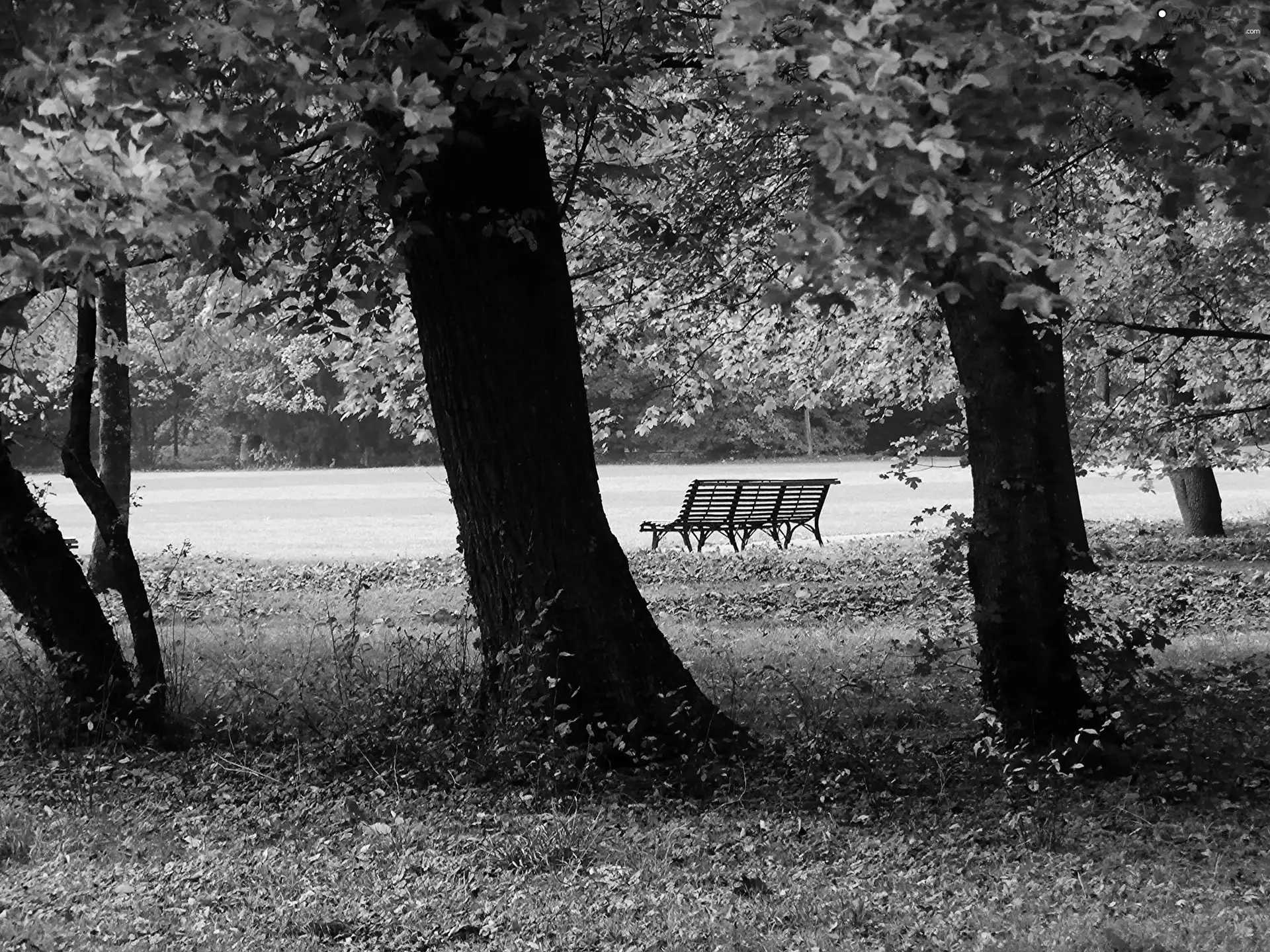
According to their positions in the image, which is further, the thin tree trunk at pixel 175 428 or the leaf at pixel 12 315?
the thin tree trunk at pixel 175 428

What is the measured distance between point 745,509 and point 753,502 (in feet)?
0.57

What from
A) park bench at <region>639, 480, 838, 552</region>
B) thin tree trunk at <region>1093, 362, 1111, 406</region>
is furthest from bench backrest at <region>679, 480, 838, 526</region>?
thin tree trunk at <region>1093, 362, 1111, 406</region>

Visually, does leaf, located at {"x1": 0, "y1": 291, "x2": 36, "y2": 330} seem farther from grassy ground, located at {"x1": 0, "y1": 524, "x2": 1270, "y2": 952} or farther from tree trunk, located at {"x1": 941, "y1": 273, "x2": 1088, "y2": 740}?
tree trunk, located at {"x1": 941, "y1": 273, "x2": 1088, "y2": 740}

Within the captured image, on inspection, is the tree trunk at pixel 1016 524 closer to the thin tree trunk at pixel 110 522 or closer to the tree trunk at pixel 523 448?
the tree trunk at pixel 523 448

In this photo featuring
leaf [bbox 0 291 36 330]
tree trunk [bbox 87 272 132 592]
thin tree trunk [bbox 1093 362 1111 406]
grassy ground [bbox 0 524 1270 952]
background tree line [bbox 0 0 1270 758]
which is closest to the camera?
background tree line [bbox 0 0 1270 758]

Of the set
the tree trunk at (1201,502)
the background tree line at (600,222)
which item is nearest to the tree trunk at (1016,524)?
the background tree line at (600,222)

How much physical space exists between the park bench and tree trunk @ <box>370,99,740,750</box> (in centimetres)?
1324

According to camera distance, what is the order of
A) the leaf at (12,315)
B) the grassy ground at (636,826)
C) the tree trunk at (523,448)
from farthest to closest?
the tree trunk at (523,448) → the grassy ground at (636,826) → the leaf at (12,315)

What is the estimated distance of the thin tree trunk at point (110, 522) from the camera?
7250 millimetres

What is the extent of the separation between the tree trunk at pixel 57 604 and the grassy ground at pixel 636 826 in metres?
0.21

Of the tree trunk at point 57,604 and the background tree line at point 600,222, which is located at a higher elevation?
the background tree line at point 600,222

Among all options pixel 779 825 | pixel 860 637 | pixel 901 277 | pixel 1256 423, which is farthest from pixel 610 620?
pixel 1256 423

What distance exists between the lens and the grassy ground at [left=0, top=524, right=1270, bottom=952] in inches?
182

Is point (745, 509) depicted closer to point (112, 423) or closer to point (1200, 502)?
point (1200, 502)
